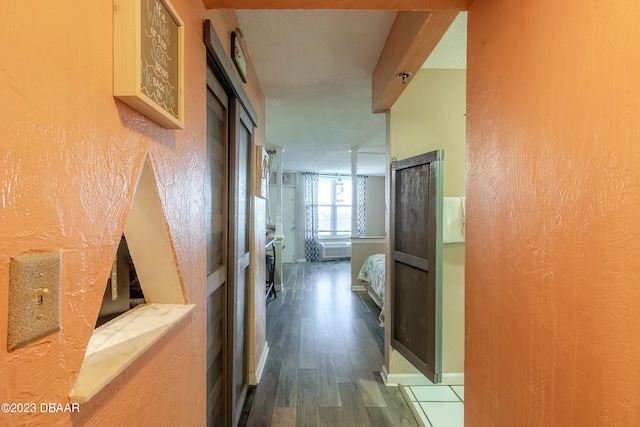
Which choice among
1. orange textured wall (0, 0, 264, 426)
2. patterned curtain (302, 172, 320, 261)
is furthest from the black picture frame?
patterned curtain (302, 172, 320, 261)

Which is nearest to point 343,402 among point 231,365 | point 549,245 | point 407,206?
point 231,365

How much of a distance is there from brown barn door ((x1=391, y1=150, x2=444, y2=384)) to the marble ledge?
1.45 metres

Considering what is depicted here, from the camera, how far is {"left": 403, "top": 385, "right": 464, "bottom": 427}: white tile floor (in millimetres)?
1932

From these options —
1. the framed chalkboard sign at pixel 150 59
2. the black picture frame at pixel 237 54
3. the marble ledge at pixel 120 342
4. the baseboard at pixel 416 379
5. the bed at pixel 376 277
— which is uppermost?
the black picture frame at pixel 237 54

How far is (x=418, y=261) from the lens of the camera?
1.96 metres

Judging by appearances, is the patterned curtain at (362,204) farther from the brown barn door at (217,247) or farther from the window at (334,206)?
the brown barn door at (217,247)

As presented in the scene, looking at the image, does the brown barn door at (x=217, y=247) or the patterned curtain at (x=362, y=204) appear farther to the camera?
the patterned curtain at (x=362, y=204)

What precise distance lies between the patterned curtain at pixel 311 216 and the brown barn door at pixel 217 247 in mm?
6179

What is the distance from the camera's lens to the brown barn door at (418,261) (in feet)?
5.89

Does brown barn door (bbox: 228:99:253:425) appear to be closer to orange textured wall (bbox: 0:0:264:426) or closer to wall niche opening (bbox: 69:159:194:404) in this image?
wall niche opening (bbox: 69:159:194:404)

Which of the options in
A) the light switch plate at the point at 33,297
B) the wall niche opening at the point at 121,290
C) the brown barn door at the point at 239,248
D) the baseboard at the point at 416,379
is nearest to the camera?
the light switch plate at the point at 33,297

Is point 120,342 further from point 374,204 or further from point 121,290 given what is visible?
point 374,204

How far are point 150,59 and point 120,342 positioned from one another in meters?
0.59

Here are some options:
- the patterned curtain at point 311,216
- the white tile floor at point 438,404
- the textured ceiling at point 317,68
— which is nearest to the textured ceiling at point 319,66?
the textured ceiling at point 317,68
